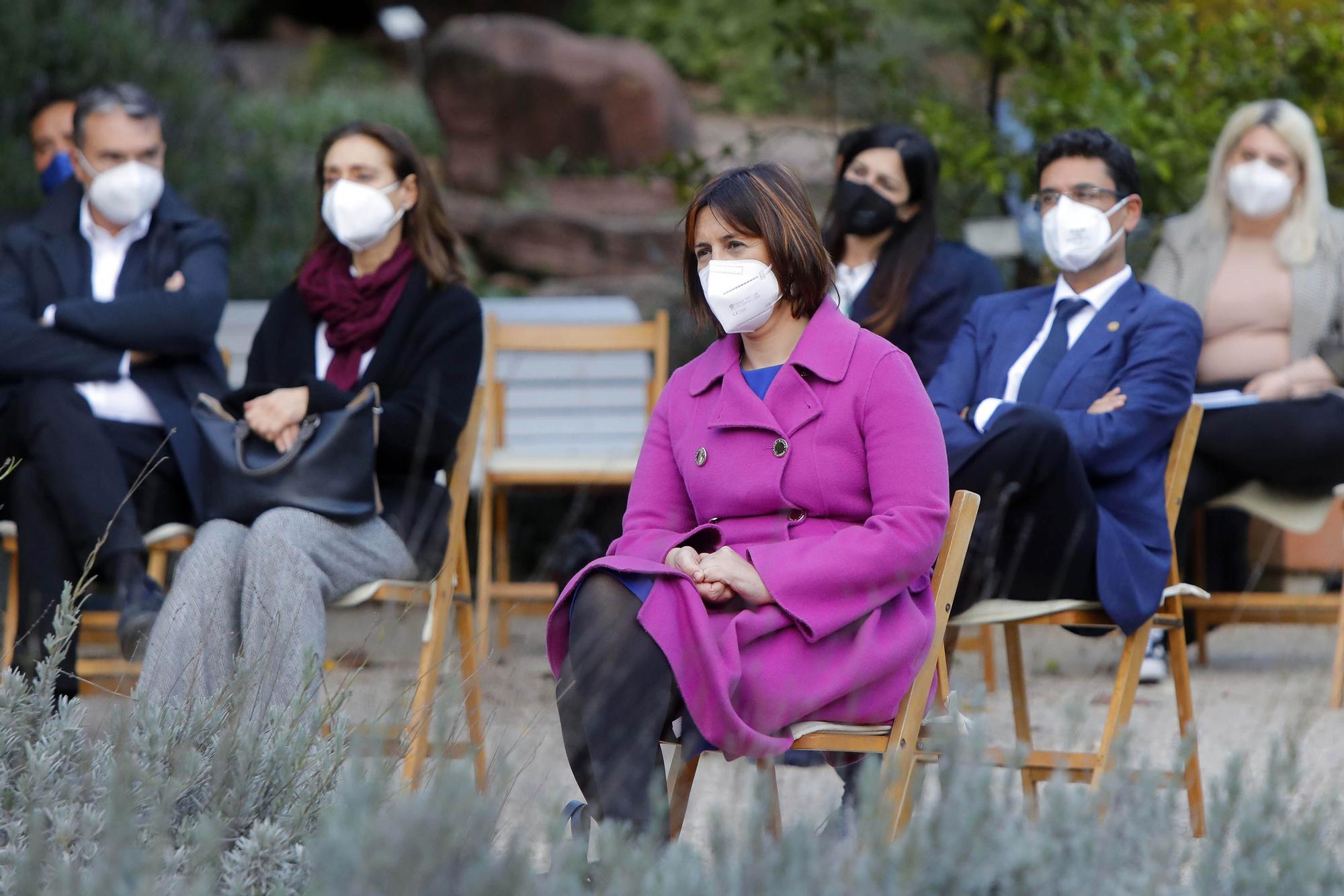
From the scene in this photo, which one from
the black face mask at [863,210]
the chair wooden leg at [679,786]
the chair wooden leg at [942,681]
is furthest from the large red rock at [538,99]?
the chair wooden leg at [679,786]

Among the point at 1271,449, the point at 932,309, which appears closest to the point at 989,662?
the point at 1271,449

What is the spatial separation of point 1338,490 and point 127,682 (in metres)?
3.55

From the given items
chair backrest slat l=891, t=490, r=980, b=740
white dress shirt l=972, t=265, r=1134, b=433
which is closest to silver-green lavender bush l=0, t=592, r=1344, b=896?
chair backrest slat l=891, t=490, r=980, b=740

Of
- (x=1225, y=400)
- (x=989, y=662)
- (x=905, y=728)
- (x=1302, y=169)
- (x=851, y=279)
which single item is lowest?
(x=989, y=662)

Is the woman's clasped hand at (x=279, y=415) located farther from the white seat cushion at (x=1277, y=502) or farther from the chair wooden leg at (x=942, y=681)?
the white seat cushion at (x=1277, y=502)

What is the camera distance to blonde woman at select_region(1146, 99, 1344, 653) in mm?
5082

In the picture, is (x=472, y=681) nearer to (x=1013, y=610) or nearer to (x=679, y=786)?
(x=679, y=786)

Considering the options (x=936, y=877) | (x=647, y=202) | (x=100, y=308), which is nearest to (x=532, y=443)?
(x=100, y=308)

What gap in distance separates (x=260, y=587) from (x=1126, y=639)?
194cm

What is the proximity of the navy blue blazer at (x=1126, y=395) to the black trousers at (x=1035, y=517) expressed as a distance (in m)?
0.06

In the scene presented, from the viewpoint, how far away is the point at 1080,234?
4.11 meters

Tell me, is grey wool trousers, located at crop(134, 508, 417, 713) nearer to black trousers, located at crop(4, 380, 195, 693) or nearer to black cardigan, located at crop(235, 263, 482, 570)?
black cardigan, located at crop(235, 263, 482, 570)

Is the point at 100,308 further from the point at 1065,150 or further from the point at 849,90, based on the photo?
the point at 849,90

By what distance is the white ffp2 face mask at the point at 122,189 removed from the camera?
475cm
